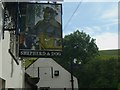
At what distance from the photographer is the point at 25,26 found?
11.4 m

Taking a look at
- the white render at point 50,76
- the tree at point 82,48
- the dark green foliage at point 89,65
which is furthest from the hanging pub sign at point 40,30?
the tree at point 82,48

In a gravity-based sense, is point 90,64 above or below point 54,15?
below

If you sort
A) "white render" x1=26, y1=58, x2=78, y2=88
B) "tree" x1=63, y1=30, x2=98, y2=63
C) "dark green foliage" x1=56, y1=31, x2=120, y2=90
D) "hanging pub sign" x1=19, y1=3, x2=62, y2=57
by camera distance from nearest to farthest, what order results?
"hanging pub sign" x1=19, y1=3, x2=62, y2=57 → "white render" x1=26, y1=58, x2=78, y2=88 → "dark green foliage" x1=56, y1=31, x2=120, y2=90 → "tree" x1=63, y1=30, x2=98, y2=63

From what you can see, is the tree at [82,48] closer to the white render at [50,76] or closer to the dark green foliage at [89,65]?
the dark green foliage at [89,65]

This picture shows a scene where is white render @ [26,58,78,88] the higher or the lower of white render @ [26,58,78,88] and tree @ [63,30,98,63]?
the lower

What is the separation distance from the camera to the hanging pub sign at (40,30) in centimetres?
1125

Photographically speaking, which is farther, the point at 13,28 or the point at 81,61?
the point at 81,61

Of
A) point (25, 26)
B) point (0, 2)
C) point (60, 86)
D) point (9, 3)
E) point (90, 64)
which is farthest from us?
point (90, 64)

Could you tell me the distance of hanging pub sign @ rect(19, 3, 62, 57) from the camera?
11250 mm

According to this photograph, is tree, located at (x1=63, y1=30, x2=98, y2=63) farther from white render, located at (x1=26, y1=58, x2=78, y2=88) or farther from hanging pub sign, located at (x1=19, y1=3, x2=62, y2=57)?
hanging pub sign, located at (x1=19, y1=3, x2=62, y2=57)

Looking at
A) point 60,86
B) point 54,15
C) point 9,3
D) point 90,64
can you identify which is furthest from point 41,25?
point 90,64

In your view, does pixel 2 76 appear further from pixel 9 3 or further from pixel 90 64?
pixel 90 64

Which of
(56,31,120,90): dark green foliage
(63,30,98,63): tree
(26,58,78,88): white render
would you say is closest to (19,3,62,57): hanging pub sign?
(26,58,78,88): white render

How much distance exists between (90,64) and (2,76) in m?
48.9
